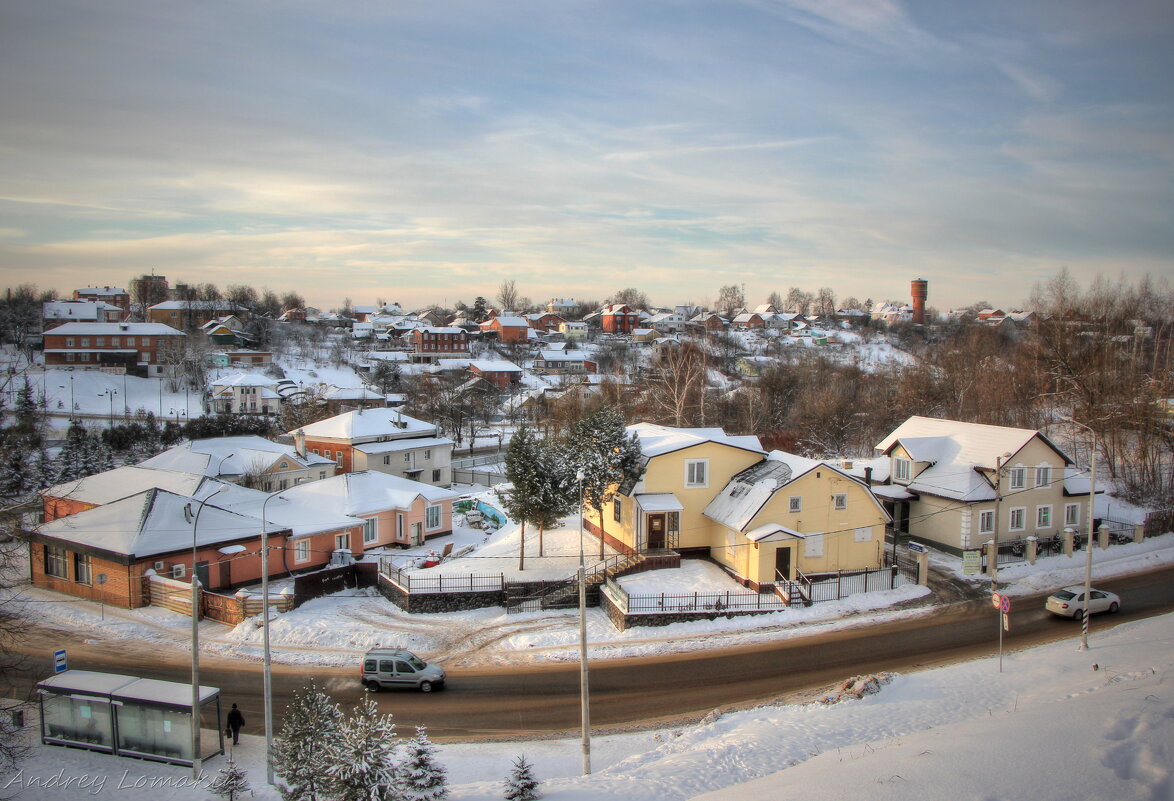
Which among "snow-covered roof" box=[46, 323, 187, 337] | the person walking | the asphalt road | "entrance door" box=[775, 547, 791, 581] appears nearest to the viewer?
the person walking

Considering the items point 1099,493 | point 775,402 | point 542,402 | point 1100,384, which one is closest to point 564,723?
point 1099,493

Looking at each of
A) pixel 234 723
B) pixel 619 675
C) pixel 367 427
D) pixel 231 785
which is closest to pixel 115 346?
pixel 367 427

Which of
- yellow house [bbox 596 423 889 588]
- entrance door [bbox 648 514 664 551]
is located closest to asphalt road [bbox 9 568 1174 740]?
yellow house [bbox 596 423 889 588]

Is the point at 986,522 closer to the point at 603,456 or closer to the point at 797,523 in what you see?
the point at 797,523

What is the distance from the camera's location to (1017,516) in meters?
33.4

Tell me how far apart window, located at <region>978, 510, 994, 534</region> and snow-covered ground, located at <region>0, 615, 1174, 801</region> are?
38.7 feet

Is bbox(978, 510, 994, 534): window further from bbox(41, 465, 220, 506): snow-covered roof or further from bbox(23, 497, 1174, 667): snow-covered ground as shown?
bbox(41, 465, 220, 506): snow-covered roof

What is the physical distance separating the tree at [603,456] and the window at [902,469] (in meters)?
15.4

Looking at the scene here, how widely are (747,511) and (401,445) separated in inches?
1226

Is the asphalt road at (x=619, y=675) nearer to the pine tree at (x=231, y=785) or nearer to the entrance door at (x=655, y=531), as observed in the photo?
the pine tree at (x=231, y=785)

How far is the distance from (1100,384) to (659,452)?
3866 cm

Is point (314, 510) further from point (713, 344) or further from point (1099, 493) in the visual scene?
point (713, 344)

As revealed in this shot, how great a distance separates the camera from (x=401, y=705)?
1994cm

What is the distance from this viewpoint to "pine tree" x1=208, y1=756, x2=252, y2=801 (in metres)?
14.0
